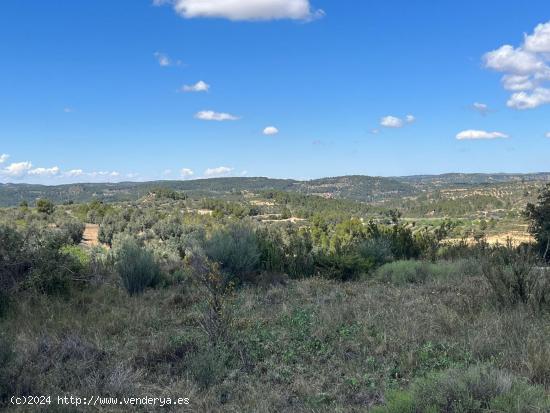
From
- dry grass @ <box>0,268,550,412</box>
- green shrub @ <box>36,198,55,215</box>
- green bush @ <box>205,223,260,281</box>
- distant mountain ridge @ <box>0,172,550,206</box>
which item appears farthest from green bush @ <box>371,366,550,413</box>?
distant mountain ridge @ <box>0,172,550,206</box>

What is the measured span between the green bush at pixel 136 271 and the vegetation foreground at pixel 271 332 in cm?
3

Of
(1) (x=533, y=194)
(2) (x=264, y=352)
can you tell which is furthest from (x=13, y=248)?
(1) (x=533, y=194)

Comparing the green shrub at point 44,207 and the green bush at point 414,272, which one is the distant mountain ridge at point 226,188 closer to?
the green shrub at point 44,207

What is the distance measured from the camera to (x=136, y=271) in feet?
29.2

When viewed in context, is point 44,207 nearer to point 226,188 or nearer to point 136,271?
point 136,271

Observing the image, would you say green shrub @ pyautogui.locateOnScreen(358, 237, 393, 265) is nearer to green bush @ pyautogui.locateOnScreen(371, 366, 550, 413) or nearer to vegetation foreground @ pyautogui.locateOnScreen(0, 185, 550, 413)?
vegetation foreground @ pyautogui.locateOnScreen(0, 185, 550, 413)

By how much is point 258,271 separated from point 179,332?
467 cm

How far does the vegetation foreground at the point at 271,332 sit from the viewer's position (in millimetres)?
3807

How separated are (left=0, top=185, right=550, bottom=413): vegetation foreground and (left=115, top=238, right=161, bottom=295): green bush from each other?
0.10ft

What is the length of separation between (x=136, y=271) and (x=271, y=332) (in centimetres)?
427

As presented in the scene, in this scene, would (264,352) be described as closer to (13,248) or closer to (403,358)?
(403,358)

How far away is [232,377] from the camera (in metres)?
4.35

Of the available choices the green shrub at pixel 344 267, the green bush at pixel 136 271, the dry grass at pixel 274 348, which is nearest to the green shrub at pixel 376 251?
the green shrub at pixel 344 267

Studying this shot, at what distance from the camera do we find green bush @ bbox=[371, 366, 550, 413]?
3.09 metres
